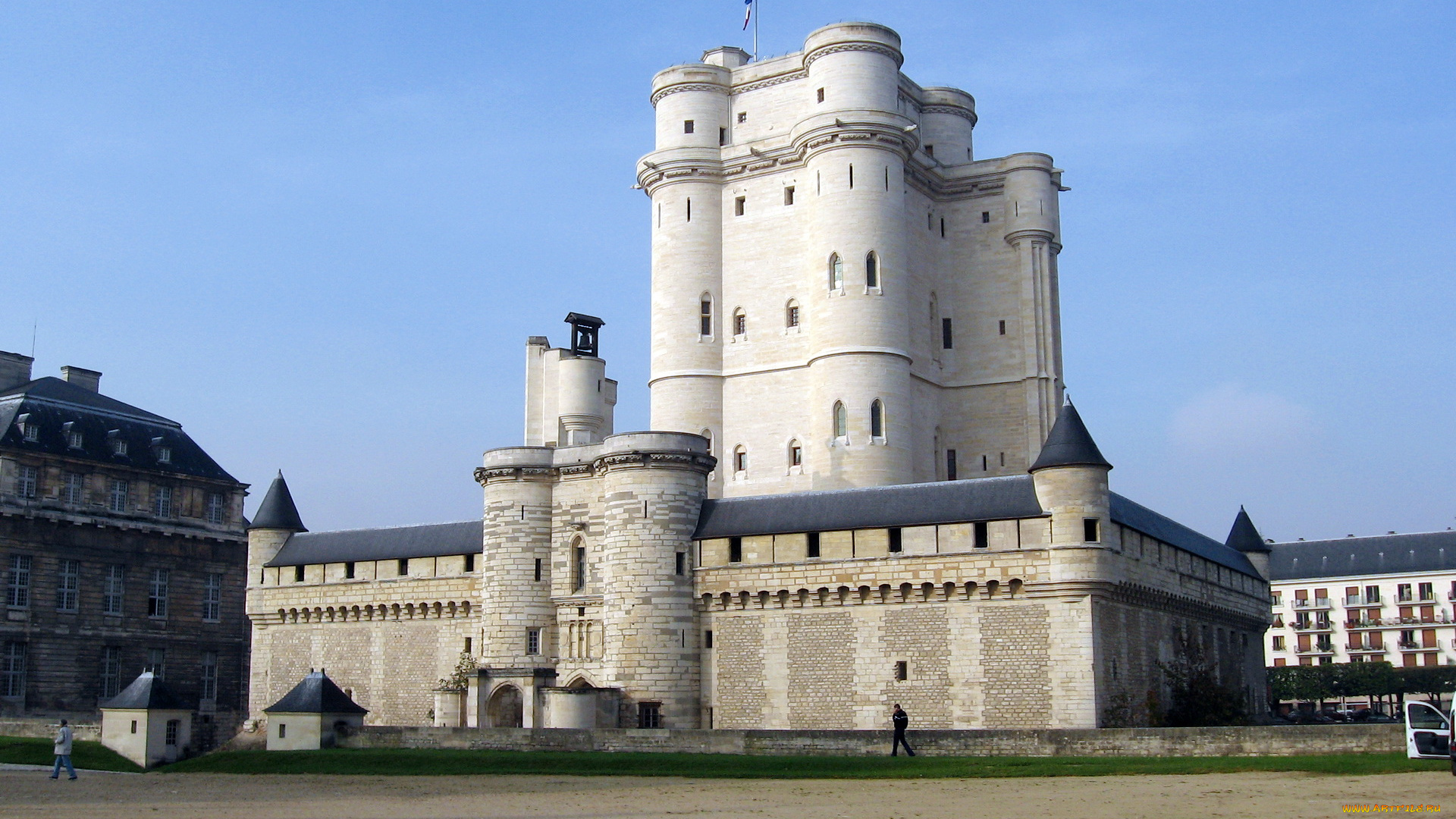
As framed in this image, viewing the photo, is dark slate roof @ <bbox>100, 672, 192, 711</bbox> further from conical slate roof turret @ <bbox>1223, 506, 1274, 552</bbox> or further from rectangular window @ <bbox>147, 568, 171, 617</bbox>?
conical slate roof turret @ <bbox>1223, 506, 1274, 552</bbox>

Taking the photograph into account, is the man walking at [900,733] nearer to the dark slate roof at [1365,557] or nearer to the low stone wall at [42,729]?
the low stone wall at [42,729]

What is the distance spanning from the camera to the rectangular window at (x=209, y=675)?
2125 inches

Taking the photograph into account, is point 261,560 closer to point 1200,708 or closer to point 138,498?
point 138,498

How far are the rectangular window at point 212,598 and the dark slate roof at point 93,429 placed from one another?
12.7ft

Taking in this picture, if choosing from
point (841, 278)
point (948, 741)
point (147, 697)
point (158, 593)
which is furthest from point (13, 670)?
point (948, 741)

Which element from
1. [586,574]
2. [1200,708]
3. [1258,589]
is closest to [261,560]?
[586,574]

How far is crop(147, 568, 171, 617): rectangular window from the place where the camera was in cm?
5247

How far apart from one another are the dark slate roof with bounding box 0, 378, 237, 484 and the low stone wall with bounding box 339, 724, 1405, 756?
22.9 metres

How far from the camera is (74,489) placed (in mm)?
50562

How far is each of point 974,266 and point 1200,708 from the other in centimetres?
1887

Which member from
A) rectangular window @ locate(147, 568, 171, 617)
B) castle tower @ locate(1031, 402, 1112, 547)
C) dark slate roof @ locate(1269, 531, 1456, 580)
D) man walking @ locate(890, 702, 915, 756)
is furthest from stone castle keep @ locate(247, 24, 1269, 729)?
dark slate roof @ locate(1269, 531, 1456, 580)

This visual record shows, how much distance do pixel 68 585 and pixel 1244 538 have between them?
129 ft

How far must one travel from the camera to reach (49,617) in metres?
48.8

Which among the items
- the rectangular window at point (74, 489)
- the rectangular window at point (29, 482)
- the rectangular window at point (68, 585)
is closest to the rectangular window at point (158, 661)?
the rectangular window at point (68, 585)
